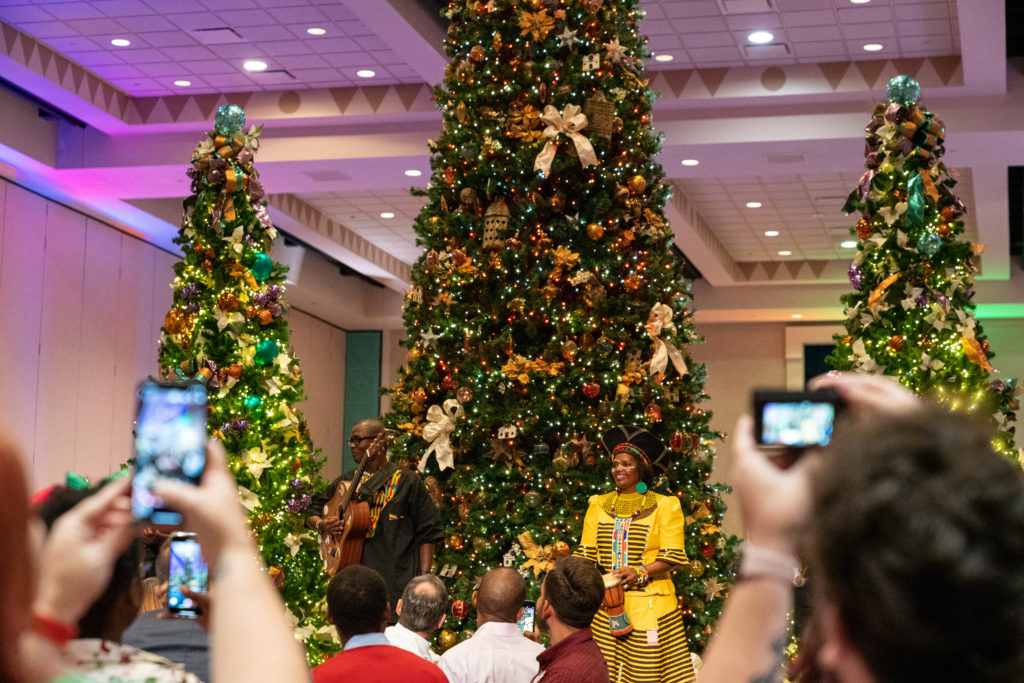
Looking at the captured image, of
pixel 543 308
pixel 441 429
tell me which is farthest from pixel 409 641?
pixel 543 308

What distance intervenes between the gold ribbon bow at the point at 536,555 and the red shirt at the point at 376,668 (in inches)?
153

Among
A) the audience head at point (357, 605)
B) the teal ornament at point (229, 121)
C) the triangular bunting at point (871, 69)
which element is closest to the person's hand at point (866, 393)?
the audience head at point (357, 605)

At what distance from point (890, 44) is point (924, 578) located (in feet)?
35.6

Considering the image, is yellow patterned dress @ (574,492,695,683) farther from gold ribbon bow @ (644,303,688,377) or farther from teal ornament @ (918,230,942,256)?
teal ornament @ (918,230,942,256)

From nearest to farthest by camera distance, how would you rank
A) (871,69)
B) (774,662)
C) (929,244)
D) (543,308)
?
1. (774,662)
2. (929,244)
3. (543,308)
4. (871,69)

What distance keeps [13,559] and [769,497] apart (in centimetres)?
66

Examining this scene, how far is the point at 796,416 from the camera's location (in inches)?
52.1

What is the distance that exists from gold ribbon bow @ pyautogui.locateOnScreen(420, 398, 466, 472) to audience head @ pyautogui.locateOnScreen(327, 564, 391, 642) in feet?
13.6

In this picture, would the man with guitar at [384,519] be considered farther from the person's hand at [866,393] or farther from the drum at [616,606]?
the person's hand at [866,393]

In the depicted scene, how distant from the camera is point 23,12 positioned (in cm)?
1044

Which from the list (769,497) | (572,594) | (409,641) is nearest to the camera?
(769,497)

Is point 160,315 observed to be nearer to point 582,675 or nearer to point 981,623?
point 582,675

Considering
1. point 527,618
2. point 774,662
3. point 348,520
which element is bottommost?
point 527,618

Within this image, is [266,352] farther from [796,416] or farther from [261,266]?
[796,416]
